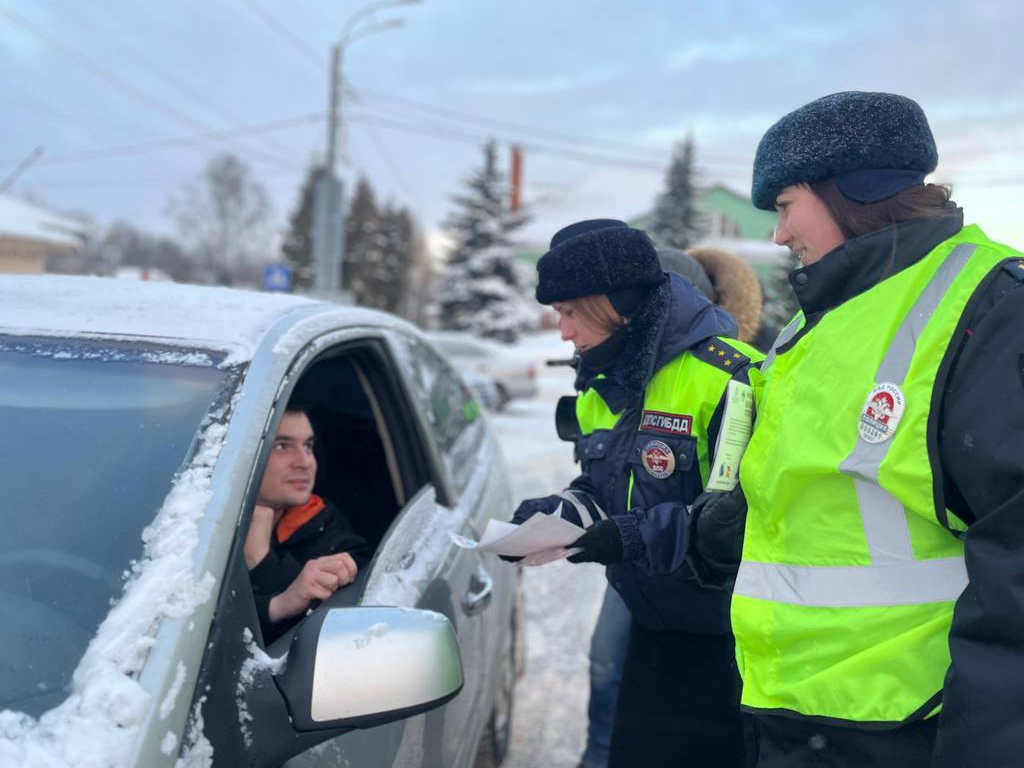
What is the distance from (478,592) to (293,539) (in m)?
0.53

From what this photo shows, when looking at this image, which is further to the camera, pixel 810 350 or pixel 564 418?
pixel 564 418

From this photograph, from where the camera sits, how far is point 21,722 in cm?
110

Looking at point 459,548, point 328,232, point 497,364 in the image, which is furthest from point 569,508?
point 497,364

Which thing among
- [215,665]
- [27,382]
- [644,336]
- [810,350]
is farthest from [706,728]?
[27,382]

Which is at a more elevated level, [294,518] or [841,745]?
[841,745]

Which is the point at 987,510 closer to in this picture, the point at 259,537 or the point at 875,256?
the point at 875,256

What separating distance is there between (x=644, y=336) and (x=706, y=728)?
92cm

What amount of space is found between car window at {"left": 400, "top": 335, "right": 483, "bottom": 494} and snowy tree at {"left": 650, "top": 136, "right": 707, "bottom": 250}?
29.5 metres

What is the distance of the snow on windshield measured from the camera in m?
1.06

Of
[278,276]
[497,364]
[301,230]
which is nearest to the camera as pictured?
[278,276]

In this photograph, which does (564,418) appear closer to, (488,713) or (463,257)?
(488,713)

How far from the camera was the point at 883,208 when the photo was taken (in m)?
1.32

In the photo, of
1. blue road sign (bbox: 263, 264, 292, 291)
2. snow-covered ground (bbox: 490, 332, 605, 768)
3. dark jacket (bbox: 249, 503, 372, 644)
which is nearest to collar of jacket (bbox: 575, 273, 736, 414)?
dark jacket (bbox: 249, 503, 372, 644)

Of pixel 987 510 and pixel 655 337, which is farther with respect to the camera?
pixel 655 337
